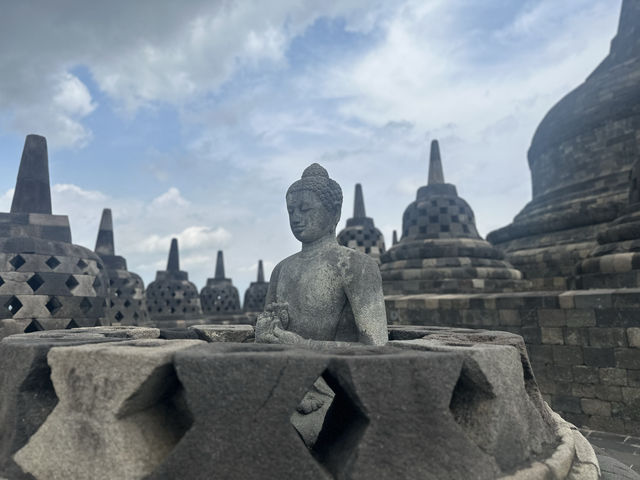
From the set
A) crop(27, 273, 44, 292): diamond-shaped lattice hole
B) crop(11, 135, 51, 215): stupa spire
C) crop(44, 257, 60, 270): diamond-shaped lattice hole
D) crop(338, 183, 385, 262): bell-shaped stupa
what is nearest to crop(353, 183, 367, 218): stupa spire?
crop(338, 183, 385, 262): bell-shaped stupa

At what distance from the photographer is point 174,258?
62.5 feet

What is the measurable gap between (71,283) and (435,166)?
401 inches

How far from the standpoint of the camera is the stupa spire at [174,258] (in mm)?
18891

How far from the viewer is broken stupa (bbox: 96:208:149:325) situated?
547 inches

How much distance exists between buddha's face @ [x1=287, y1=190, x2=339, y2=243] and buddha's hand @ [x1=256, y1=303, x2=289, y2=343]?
577mm

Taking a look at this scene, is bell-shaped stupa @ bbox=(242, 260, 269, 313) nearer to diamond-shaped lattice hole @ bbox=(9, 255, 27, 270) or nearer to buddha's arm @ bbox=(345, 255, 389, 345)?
diamond-shaped lattice hole @ bbox=(9, 255, 27, 270)

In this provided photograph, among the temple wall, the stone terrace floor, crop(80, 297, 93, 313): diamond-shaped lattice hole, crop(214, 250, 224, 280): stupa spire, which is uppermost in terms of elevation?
crop(214, 250, 224, 280): stupa spire

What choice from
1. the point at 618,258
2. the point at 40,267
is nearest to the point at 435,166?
the point at 618,258

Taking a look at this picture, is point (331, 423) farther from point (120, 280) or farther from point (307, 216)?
point (120, 280)

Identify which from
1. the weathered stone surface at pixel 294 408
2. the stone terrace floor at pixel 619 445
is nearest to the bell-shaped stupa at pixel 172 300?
the stone terrace floor at pixel 619 445

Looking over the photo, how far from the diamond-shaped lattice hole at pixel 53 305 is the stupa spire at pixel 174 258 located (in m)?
12.4

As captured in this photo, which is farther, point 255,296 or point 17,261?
point 255,296

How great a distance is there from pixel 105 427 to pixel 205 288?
2152cm

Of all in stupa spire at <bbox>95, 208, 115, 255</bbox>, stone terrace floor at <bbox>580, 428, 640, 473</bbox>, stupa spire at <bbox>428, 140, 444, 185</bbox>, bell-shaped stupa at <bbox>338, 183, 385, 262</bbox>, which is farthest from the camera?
bell-shaped stupa at <bbox>338, 183, 385, 262</bbox>
